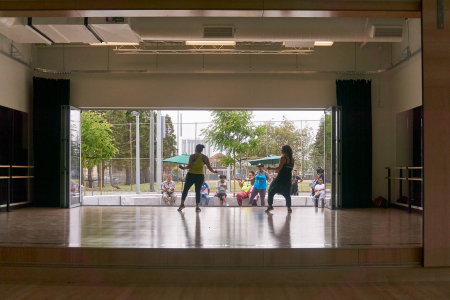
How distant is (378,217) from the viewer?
22.5ft

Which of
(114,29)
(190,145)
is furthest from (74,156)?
(190,145)

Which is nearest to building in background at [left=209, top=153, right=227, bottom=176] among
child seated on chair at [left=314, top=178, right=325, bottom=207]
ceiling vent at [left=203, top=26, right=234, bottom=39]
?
child seated on chair at [left=314, top=178, right=325, bottom=207]

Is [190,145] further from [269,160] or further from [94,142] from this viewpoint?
[94,142]

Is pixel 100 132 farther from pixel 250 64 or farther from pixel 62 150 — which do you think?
pixel 250 64

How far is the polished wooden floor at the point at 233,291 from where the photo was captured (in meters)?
3.25

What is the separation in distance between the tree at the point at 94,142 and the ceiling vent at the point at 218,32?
339 inches

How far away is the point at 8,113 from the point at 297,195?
27.7 feet

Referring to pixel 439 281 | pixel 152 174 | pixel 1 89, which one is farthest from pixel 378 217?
pixel 152 174

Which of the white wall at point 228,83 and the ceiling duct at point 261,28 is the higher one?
the ceiling duct at point 261,28

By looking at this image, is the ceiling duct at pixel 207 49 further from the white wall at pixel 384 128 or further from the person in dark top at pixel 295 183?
the person in dark top at pixel 295 183

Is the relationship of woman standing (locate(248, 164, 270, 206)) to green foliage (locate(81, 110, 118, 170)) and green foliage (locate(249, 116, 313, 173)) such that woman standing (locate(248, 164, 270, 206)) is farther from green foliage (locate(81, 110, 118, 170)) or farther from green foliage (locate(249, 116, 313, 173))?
green foliage (locate(81, 110, 118, 170))

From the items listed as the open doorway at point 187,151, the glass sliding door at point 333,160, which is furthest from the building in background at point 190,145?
the glass sliding door at point 333,160

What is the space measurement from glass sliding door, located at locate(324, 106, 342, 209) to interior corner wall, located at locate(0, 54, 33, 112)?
6.80 meters

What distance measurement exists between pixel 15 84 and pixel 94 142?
21.0 ft
